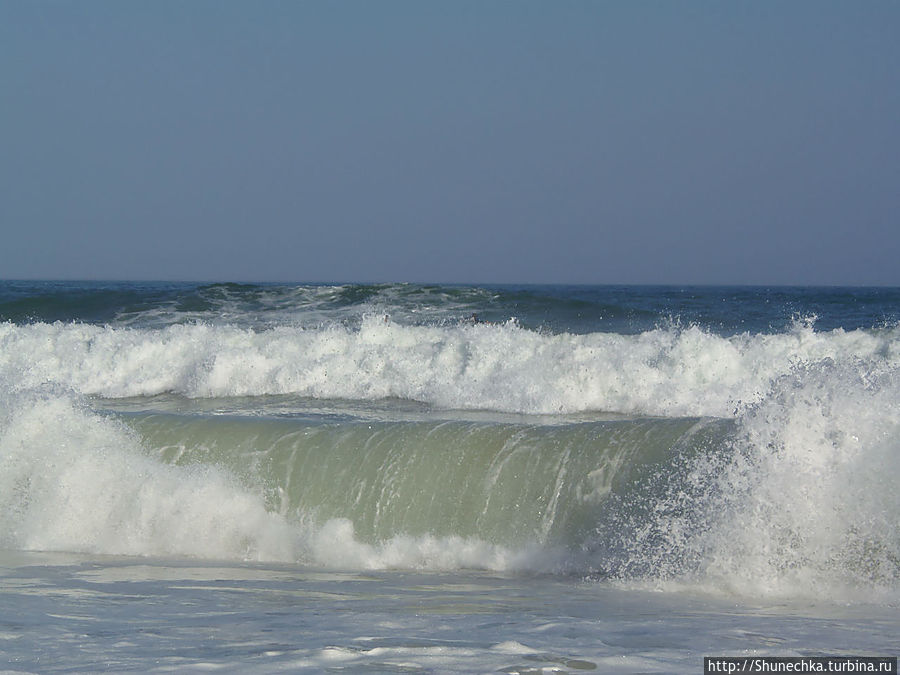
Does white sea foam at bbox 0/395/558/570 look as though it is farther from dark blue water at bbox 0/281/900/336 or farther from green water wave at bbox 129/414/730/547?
dark blue water at bbox 0/281/900/336

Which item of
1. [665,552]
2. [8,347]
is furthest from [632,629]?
[8,347]

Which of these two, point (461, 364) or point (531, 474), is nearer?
point (531, 474)

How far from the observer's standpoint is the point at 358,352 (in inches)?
562

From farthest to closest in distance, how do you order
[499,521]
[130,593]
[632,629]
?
1. [499,521]
2. [130,593]
3. [632,629]

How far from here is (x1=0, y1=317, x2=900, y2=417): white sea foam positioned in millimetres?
12219

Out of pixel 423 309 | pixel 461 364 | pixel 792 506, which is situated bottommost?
pixel 792 506

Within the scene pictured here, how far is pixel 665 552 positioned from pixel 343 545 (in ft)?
7.56

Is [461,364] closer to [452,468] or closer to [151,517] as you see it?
[452,468]

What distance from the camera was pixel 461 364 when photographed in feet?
44.4

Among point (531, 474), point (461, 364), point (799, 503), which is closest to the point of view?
point (799, 503)

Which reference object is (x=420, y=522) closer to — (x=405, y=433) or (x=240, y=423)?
(x=405, y=433)

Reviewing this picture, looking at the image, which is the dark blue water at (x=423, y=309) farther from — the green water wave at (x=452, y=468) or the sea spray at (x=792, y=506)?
the sea spray at (x=792, y=506)

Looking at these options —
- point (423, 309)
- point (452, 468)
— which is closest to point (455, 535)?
Result: point (452, 468)

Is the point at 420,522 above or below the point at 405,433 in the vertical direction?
below
